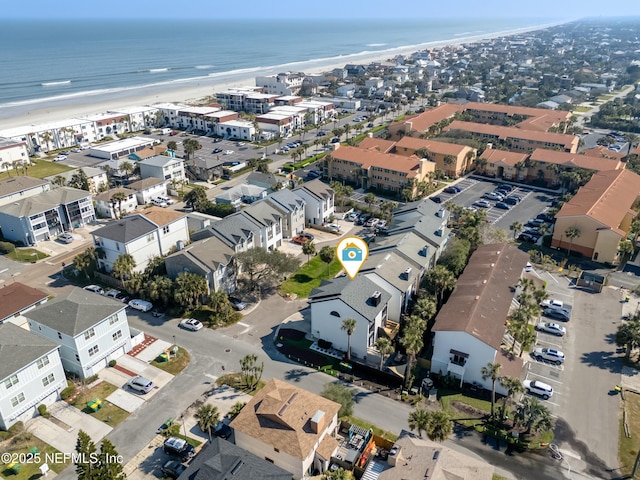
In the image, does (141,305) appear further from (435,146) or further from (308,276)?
(435,146)

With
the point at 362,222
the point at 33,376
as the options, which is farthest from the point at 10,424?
the point at 362,222

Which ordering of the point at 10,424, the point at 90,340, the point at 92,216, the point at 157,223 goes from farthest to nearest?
the point at 92,216, the point at 157,223, the point at 90,340, the point at 10,424

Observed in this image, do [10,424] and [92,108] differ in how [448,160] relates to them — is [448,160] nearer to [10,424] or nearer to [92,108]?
[10,424]

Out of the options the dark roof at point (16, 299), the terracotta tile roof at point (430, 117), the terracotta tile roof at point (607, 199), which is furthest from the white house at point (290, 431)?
the terracotta tile roof at point (430, 117)

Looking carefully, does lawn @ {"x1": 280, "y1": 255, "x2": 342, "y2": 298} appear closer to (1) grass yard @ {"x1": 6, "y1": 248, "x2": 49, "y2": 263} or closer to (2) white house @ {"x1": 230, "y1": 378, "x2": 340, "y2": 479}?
(2) white house @ {"x1": 230, "y1": 378, "x2": 340, "y2": 479}

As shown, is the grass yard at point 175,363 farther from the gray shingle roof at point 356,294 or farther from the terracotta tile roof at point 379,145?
the terracotta tile roof at point 379,145
